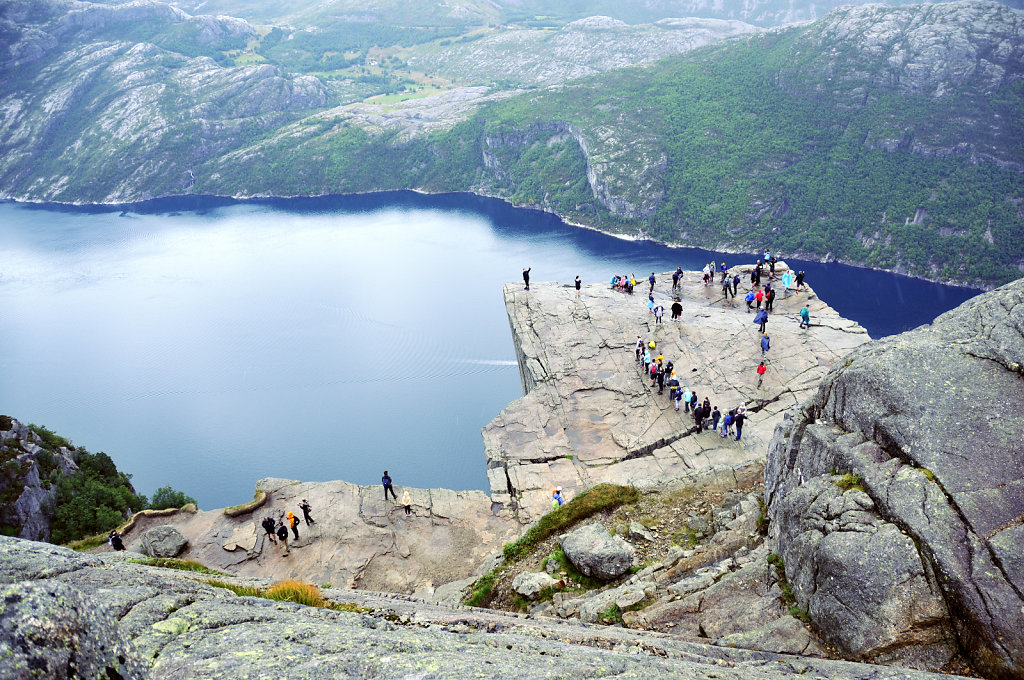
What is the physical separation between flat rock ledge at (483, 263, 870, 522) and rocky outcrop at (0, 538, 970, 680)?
12843 millimetres

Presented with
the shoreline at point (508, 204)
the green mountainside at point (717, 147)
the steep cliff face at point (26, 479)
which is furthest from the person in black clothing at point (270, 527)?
the green mountainside at point (717, 147)

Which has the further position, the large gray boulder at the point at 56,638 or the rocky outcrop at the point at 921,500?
the rocky outcrop at the point at 921,500

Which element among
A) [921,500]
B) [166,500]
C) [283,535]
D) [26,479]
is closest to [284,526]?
[283,535]

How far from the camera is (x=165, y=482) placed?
161 feet

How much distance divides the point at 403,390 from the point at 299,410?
1042 cm

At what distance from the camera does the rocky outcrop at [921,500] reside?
10.7 metres

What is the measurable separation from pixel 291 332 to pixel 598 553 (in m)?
66.2

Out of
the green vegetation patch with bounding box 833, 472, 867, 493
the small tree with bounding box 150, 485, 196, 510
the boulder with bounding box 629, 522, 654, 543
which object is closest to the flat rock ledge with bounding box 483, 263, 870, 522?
the boulder with bounding box 629, 522, 654, 543

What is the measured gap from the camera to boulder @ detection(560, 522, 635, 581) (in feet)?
59.7

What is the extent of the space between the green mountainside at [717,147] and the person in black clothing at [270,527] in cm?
10738

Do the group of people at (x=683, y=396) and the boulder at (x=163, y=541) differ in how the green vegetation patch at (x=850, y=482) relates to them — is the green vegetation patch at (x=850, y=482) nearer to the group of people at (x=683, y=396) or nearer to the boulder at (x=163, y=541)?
the group of people at (x=683, y=396)

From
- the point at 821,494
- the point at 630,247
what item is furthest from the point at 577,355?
the point at 630,247

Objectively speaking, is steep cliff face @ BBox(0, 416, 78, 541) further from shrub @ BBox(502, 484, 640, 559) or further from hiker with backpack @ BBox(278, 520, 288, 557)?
shrub @ BBox(502, 484, 640, 559)

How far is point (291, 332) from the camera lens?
76312mm
